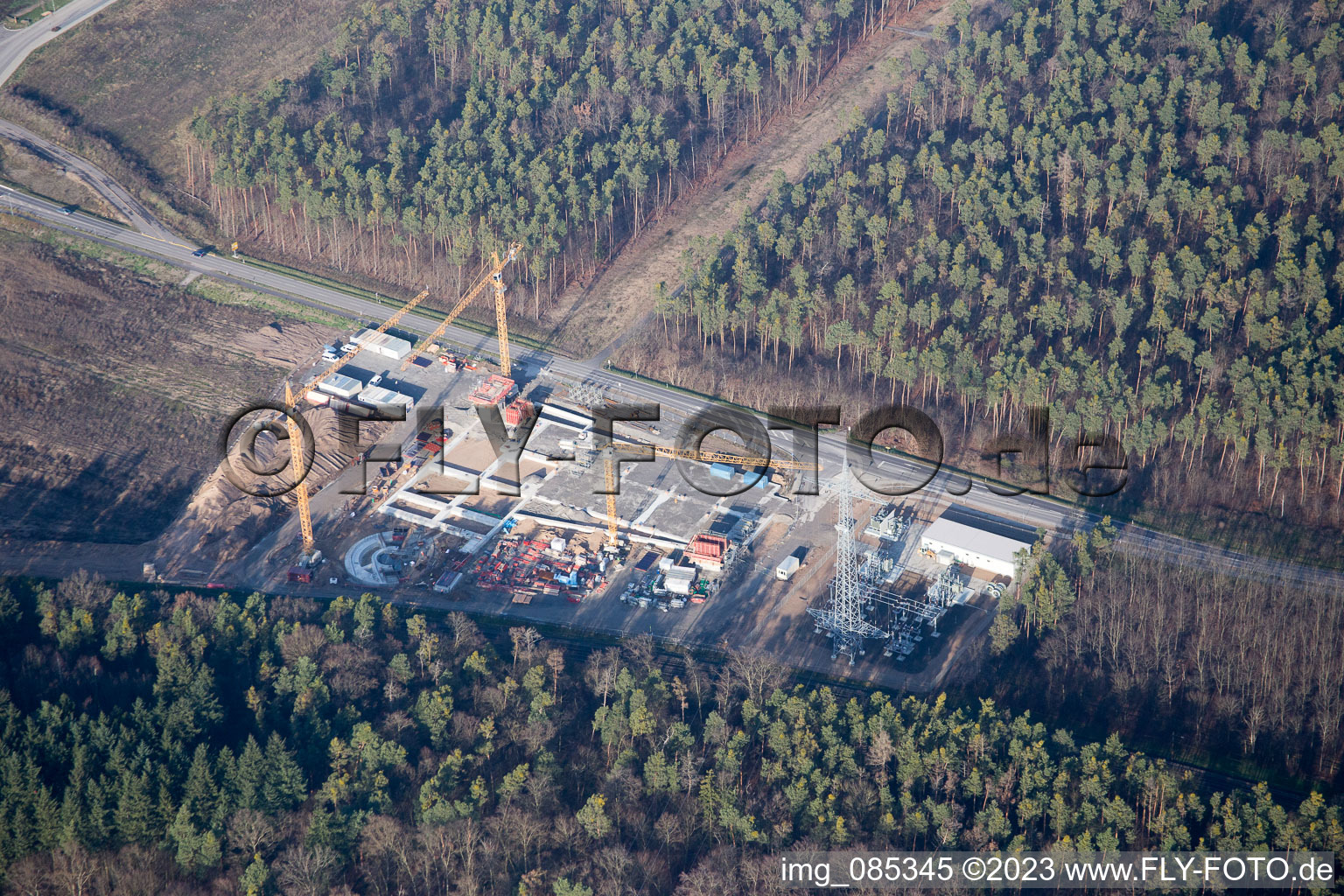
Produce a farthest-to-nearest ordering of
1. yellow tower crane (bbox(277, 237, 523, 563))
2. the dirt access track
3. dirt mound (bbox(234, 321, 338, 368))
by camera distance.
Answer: the dirt access track, dirt mound (bbox(234, 321, 338, 368)), yellow tower crane (bbox(277, 237, 523, 563))

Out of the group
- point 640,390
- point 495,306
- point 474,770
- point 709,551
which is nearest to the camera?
point 474,770

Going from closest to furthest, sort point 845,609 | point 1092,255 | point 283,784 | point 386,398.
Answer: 1. point 283,784
2. point 845,609
3. point 386,398
4. point 1092,255

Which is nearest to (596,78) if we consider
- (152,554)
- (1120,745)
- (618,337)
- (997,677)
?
(618,337)

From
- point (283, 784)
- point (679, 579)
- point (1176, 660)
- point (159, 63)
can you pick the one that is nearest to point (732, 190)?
point (679, 579)

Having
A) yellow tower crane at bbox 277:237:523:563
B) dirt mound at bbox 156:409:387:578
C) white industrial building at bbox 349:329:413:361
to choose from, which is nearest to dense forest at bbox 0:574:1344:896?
dirt mound at bbox 156:409:387:578

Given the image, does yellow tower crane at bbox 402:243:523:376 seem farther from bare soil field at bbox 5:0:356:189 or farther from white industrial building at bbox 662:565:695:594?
bare soil field at bbox 5:0:356:189

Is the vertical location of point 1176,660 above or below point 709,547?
below

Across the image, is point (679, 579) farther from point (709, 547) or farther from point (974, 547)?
point (974, 547)
